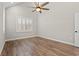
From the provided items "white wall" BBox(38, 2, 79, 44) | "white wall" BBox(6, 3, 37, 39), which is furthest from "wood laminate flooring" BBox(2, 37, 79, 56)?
"white wall" BBox(6, 3, 37, 39)

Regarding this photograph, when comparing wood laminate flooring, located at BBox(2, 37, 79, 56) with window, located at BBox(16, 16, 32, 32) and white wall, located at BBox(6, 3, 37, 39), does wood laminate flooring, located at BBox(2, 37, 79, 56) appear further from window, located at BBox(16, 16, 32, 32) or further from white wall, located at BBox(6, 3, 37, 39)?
window, located at BBox(16, 16, 32, 32)

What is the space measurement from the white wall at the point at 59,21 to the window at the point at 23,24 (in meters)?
0.95

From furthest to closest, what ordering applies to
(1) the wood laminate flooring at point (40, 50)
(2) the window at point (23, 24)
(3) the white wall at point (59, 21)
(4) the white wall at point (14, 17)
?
(2) the window at point (23, 24), (4) the white wall at point (14, 17), (3) the white wall at point (59, 21), (1) the wood laminate flooring at point (40, 50)

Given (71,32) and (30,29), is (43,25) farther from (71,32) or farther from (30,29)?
(71,32)

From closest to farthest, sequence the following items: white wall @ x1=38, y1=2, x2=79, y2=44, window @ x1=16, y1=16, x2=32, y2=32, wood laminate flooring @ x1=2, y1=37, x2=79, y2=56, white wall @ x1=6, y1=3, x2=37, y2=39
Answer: wood laminate flooring @ x1=2, y1=37, x2=79, y2=56 < white wall @ x1=38, y1=2, x2=79, y2=44 < white wall @ x1=6, y1=3, x2=37, y2=39 < window @ x1=16, y1=16, x2=32, y2=32

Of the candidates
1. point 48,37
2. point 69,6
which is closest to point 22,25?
point 48,37

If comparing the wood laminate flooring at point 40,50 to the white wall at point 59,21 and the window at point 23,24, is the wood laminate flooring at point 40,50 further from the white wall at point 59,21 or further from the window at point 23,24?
the window at point 23,24

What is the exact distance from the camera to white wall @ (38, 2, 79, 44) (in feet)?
17.8

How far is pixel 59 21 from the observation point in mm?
6172

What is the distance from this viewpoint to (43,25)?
765 centimetres

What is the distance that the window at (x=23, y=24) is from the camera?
7.26 meters

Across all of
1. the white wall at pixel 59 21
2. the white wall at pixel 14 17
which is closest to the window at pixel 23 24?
the white wall at pixel 14 17

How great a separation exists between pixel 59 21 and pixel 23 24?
2.62 m

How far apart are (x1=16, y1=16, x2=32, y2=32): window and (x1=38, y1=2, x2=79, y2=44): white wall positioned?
0.95 meters
